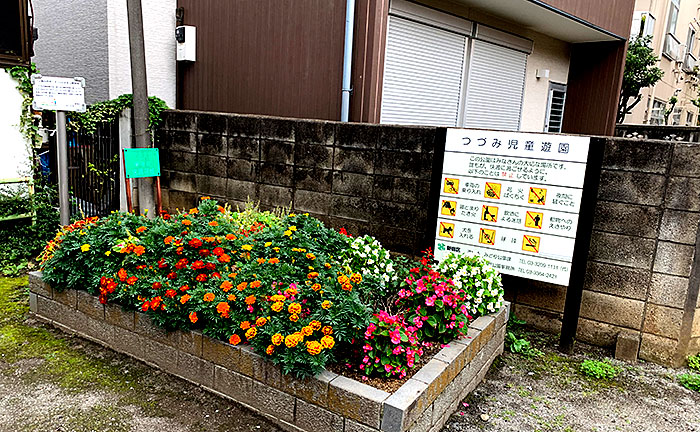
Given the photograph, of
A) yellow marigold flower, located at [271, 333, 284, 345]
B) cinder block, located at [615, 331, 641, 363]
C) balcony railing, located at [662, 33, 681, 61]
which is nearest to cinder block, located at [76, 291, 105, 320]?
yellow marigold flower, located at [271, 333, 284, 345]

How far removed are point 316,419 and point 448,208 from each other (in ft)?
7.48

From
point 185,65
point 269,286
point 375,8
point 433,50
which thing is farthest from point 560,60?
point 269,286

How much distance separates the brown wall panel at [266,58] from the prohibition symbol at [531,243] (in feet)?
10.4

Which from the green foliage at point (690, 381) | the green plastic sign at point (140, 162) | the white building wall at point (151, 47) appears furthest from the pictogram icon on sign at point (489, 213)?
the white building wall at point (151, 47)

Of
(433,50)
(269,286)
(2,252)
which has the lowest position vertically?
(2,252)

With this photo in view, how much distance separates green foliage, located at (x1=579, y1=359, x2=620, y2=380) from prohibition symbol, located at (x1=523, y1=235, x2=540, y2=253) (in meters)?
0.95

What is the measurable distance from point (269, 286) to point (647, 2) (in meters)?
18.1

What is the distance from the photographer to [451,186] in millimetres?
4414

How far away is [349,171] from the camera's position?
5.25 metres

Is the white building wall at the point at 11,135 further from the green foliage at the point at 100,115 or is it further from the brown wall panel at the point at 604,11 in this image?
the brown wall panel at the point at 604,11

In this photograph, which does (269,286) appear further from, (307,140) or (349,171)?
(307,140)

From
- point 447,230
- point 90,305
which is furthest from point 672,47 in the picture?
point 90,305

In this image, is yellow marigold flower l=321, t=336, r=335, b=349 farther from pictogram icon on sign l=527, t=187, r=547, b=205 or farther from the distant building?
the distant building

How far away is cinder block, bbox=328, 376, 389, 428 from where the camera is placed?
103 inches
